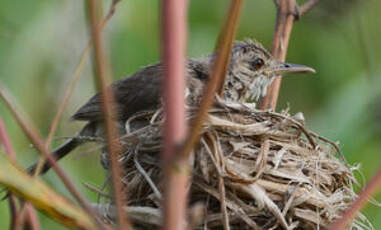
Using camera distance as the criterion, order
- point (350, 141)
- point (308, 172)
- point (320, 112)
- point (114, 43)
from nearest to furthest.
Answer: point (308, 172), point (350, 141), point (114, 43), point (320, 112)

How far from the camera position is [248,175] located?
3555 mm


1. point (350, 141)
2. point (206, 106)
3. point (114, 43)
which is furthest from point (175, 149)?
point (114, 43)

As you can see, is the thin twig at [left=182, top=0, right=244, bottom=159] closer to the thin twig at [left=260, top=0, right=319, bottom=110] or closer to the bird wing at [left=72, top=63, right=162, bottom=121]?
the thin twig at [left=260, top=0, right=319, bottom=110]

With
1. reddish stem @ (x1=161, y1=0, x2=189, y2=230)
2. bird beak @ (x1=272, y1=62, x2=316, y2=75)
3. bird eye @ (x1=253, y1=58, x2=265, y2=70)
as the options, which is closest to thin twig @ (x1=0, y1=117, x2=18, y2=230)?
reddish stem @ (x1=161, y1=0, x2=189, y2=230)

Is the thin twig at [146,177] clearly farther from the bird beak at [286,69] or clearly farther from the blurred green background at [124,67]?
the blurred green background at [124,67]

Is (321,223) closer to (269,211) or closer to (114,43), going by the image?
(269,211)

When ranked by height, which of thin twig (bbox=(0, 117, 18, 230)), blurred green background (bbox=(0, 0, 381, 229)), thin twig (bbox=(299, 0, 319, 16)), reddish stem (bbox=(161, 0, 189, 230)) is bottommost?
blurred green background (bbox=(0, 0, 381, 229))

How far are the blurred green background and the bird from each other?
0.52 metres

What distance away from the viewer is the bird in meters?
4.89

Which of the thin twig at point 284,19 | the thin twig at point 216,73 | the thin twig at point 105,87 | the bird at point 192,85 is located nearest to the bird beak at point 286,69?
the bird at point 192,85

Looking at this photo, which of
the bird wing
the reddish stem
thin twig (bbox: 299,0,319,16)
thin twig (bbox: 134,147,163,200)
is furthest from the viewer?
the bird wing

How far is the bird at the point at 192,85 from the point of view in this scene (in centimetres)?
489

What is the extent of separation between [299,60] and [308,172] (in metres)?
4.52

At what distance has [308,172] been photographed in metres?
3.81
